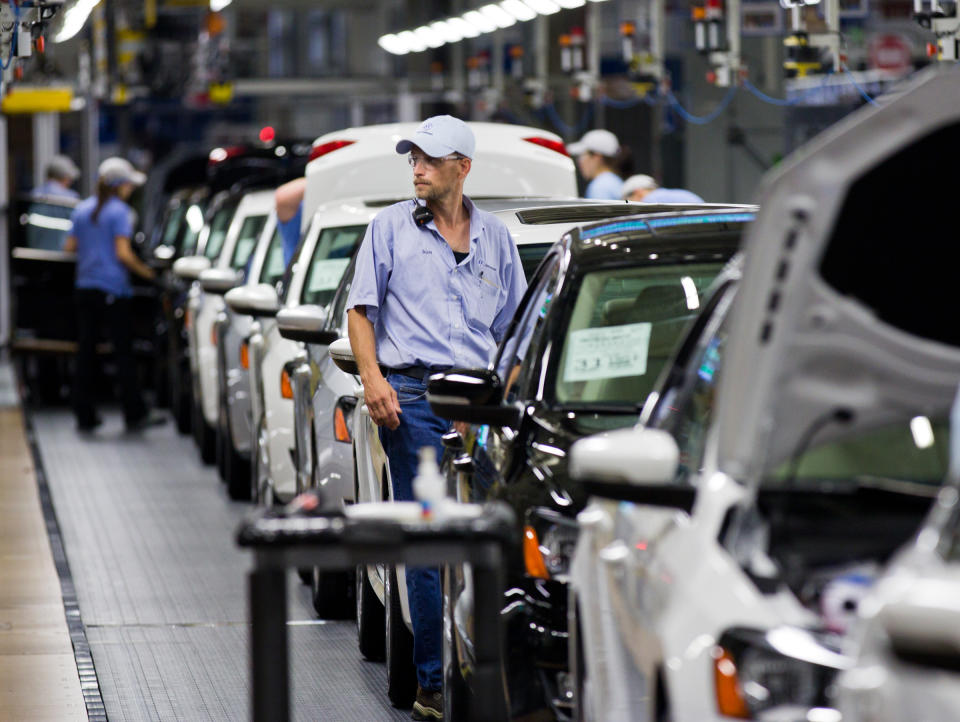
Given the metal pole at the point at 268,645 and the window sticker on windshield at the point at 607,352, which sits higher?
the window sticker on windshield at the point at 607,352

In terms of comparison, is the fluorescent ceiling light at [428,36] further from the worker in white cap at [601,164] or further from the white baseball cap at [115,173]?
the worker in white cap at [601,164]

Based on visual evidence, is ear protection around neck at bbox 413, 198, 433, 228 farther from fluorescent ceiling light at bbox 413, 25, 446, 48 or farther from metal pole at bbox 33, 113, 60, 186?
fluorescent ceiling light at bbox 413, 25, 446, 48

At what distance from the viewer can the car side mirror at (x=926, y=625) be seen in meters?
2.62

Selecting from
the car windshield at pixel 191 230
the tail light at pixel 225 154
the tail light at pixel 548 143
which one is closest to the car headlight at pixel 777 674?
the tail light at pixel 548 143

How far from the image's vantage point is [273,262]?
13.1 metres

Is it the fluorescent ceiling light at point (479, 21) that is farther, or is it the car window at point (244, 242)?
the fluorescent ceiling light at point (479, 21)

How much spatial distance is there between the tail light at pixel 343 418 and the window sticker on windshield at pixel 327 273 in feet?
6.80

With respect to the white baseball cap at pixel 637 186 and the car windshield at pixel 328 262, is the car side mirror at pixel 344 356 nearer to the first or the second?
the car windshield at pixel 328 262

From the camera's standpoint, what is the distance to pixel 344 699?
746 centimetres

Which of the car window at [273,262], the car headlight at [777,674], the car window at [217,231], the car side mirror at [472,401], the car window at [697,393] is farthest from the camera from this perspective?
the car window at [217,231]

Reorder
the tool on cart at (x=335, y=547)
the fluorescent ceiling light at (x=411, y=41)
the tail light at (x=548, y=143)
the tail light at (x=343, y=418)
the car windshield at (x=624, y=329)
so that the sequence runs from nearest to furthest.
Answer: the tool on cart at (x=335, y=547) → the car windshield at (x=624, y=329) → the tail light at (x=343, y=418) → the tail light at (x=548, y=143) → the fluorescent ceiling light at (x=411, y=41)

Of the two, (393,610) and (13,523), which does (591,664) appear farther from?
(13,523)

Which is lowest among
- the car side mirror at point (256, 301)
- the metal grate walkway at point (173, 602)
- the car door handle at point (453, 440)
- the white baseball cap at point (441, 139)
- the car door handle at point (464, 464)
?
the metal grate walkway at point (173, 602)

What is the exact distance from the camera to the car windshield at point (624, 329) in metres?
6.01
